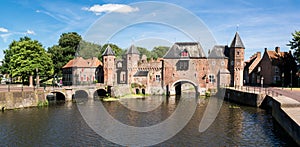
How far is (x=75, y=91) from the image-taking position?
3903 cm

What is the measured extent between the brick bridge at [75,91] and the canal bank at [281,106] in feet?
74.6

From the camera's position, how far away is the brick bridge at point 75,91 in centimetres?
3703

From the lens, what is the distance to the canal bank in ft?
53.8

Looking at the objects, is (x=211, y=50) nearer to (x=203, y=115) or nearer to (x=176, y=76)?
(x=176, y=76)

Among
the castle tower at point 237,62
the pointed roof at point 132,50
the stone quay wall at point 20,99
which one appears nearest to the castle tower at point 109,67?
the pointed roof at point 132,50

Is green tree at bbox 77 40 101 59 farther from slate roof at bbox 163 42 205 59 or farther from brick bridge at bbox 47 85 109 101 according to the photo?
slate roof at bbox 163 42 205 59

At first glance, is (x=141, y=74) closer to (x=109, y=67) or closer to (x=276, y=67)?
(x=109, y=67)

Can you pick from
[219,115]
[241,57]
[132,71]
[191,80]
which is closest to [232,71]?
[241,57]

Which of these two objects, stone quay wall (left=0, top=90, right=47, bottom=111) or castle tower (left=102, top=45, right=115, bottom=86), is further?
castle tower (left=102, top=45, right=115, bottom=86)

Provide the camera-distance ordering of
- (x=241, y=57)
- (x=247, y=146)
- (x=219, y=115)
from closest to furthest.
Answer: (x=247, y=146) < (x=219, y=115) < (x=241, y=57)

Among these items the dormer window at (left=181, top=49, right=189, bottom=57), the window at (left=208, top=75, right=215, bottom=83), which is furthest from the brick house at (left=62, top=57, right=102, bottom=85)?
the window at (left=208, top=75, right=215, bottom=83)

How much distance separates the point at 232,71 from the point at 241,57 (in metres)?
3.15

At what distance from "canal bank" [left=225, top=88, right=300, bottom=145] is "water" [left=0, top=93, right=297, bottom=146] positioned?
2.42ft

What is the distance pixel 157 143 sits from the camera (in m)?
17.0
